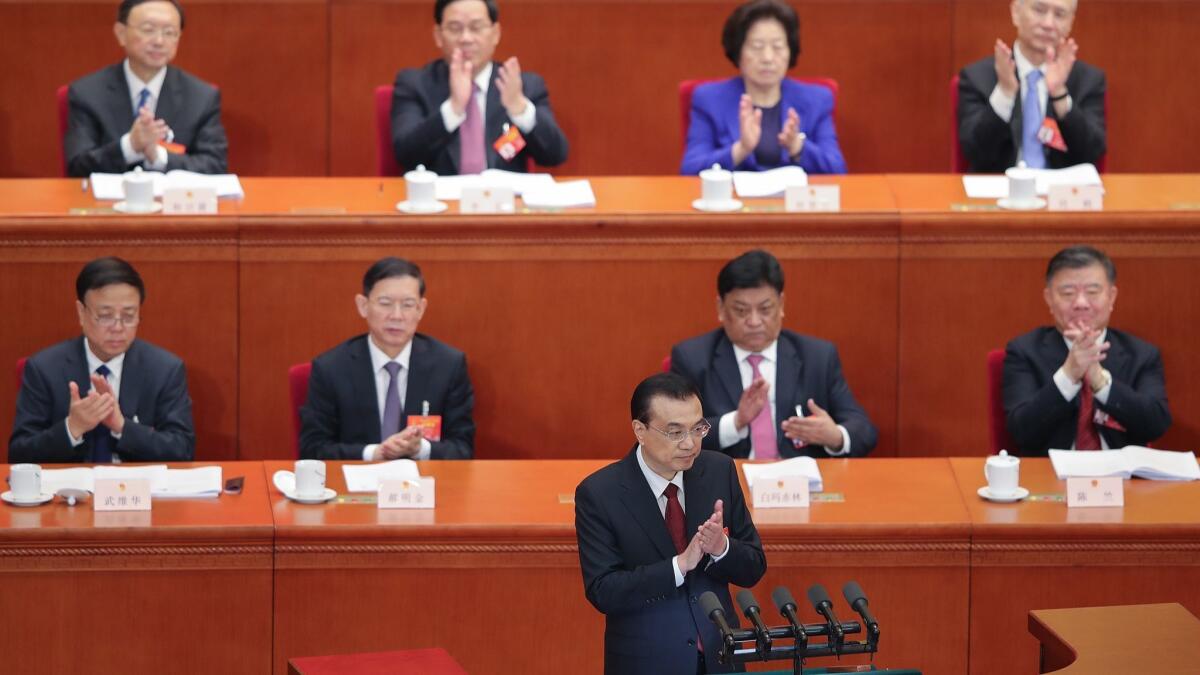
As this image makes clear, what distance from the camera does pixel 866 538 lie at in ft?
12.3

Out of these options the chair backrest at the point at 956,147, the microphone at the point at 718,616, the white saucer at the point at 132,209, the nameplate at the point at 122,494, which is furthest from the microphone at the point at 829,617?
the chair backrest at the point at 956,147

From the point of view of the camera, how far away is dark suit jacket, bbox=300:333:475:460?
178 inches

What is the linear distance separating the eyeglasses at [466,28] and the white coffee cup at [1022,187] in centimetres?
154

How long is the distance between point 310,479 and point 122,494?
0.36m

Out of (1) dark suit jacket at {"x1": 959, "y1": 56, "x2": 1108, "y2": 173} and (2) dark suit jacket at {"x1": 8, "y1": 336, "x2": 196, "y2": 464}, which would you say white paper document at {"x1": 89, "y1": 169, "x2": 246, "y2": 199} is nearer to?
(2) dark suit jacket at {"x1": 8, "y1": 336, "x2": 196, "y2": 464}

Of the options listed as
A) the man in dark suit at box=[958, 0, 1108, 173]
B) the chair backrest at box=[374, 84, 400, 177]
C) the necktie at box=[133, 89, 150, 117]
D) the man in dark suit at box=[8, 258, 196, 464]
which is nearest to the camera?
the man in dark suit at box=[8, 258, 196, 464]

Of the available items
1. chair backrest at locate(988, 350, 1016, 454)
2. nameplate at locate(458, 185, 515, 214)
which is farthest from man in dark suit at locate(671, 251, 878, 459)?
nameplate at locate(458, 185, 515, 214)

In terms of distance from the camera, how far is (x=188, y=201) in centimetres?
480

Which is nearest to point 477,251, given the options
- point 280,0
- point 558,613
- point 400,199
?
point 400,199

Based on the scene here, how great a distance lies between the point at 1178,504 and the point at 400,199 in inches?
83.3

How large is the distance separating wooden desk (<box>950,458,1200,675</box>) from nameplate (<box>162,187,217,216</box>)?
209cm

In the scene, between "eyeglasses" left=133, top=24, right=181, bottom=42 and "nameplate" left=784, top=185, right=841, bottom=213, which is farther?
"eyeglasses" left=133, top=24, right=181, bottom=42

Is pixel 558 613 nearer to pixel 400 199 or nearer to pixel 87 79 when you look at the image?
pixel 400 199

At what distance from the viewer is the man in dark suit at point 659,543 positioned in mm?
3291
